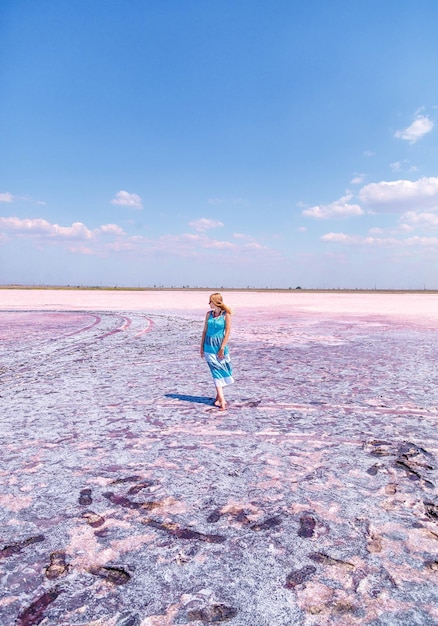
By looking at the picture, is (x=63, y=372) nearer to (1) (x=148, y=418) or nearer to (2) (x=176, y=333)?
(1) (x=148, y=418)

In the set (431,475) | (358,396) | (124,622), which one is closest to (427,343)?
(358,396)

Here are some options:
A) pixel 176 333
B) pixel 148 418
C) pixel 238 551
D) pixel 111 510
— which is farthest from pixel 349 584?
pixel 176 333

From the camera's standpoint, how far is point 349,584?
2355mm

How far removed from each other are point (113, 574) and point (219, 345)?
3.71 m

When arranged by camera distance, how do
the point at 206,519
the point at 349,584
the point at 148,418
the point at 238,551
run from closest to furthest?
the point at 349,584 < the point at 238,551 < the point at 206,519 < the point at 148,418

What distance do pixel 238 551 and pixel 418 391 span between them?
17.1 feet

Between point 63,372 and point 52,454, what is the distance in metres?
4.63

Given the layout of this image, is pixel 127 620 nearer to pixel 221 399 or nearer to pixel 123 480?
pixel 123 480

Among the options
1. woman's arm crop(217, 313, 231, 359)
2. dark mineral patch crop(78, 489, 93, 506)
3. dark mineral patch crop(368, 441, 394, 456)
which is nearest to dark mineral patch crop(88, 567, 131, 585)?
dark mineral patch crop(78, 489, 93, 506)

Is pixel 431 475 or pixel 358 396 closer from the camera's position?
pixel 431 475

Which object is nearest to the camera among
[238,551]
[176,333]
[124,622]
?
[124,622]

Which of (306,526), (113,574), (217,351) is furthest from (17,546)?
(217,351)

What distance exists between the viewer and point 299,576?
95.4 inches

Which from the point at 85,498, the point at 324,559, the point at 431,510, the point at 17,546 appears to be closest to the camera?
the point at 324,559
